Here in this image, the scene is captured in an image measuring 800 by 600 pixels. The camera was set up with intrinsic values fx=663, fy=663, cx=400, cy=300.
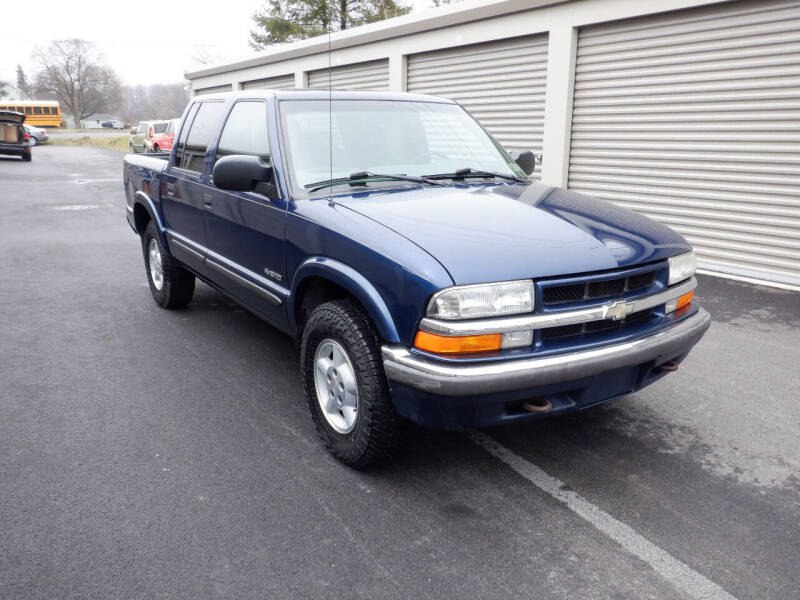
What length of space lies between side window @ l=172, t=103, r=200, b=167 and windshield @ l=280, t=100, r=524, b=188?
1.62 metres

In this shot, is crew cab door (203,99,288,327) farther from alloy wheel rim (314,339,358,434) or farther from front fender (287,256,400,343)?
alloy wheel rim (314,339,358,434)

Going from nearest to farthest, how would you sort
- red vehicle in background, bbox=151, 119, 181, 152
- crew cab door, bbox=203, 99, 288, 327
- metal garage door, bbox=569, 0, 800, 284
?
crew cab door, bbox=203, 99, 288, 327, metal garage door, bbox=569, 0, 800, 284, red vehicle in background, bbox=151, 119, 181, 152

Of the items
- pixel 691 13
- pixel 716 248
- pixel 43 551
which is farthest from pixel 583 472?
pixel 691 13

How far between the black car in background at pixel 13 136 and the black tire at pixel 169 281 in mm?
25638

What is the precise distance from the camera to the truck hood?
2791 mm

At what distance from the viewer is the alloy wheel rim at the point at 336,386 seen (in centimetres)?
319

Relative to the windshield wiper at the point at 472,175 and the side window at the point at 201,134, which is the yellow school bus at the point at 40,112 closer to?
the side window at the point at 201,134

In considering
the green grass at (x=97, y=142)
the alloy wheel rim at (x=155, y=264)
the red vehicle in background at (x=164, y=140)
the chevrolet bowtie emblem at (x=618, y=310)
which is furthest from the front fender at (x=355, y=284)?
the green grass at (x=97, y=142)

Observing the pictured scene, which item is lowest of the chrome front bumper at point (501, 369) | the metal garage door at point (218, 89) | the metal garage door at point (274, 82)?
the chrome front bumper at point (501, 369)

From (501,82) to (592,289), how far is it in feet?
28.2

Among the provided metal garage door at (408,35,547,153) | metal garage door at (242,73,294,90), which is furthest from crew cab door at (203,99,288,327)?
metal garage door at (242,73,294,90)

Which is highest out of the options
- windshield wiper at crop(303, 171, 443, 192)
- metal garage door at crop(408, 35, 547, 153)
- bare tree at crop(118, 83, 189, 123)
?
bare tree at crop(118, 83, 189, 123)

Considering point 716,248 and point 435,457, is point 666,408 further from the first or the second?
point 716,248

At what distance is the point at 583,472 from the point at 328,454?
1286mm
